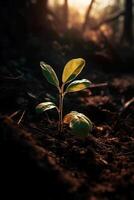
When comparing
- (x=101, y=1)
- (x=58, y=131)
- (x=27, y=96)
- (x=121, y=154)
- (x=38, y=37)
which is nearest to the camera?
(x=121, y=154)

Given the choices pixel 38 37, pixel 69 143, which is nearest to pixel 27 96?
pixel 69 143

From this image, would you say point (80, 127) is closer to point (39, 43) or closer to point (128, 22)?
point (39, 43)

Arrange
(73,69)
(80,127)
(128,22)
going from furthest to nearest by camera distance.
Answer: (128,22), (73,69), (80,127)

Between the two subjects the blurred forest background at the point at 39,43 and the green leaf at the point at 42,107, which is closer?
the green leaf at the point at 42,107

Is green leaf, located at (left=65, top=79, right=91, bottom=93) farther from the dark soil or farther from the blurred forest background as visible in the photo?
the blurred forest background

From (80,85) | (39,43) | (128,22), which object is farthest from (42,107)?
(128,22)

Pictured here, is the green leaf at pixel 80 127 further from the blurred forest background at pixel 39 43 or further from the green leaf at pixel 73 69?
the blurred forest background at pixel 39 43

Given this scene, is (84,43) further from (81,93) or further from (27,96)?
(27,96)

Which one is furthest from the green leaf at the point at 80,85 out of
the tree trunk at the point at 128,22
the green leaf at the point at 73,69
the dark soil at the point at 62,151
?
the tree trunk at the point at 128,22
